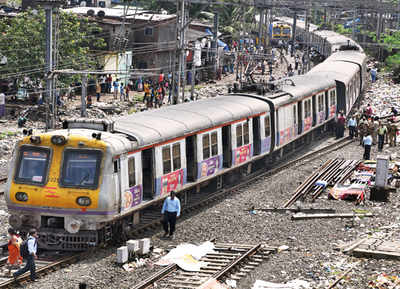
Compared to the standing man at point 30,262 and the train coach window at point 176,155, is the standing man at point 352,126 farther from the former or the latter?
the standing man at point 30,262

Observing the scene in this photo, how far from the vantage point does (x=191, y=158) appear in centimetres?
2052

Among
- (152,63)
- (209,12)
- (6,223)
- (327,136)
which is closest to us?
(6,223)

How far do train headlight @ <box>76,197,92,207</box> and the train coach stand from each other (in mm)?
21

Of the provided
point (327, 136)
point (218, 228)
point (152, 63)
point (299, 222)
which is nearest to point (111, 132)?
point (218, 228)

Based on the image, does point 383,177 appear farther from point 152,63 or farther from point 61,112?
point 152,63

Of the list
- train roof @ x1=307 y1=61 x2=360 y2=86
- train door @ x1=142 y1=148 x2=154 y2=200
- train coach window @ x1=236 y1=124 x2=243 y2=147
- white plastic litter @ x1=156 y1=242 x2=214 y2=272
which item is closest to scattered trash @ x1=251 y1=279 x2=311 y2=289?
white plastic litter @ x1=156 y1=242 x2=214 y2=272

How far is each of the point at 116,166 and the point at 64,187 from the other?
1.17 metres

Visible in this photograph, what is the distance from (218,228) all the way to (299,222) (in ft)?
7.06

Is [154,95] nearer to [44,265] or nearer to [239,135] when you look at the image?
[239,135]

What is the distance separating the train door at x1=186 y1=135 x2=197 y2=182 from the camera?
20109 mm

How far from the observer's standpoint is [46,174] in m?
16.1

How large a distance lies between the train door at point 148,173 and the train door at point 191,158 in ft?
6.93

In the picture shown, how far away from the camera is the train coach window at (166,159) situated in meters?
18.3

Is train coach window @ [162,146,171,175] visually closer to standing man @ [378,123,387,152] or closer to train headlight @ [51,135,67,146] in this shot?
train headlight @ [51,135,67,146]
